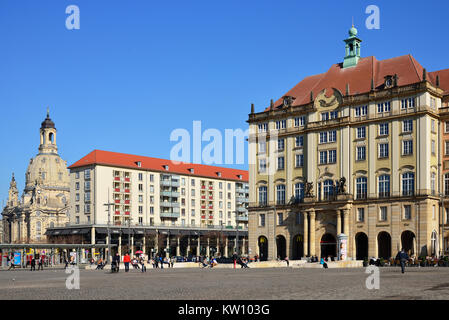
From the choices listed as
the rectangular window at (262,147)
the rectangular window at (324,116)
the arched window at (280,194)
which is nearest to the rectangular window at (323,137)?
the rectangular window at (324,116)

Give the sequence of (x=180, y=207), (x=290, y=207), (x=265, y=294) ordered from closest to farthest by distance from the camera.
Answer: (x=265, y=294) < (x=290, y=207) < (x=180, y=207)

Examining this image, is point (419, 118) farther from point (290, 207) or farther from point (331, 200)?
point (290, 207)

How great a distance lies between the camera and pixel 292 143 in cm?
9006

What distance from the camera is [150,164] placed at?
14300 centimetres

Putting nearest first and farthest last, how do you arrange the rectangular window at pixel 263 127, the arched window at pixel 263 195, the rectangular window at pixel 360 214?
the rectangular window at pixel 360 214 → the arched window at pixel 263 195 → the rectangular window at pixel 263 127

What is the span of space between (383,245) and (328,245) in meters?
6.92

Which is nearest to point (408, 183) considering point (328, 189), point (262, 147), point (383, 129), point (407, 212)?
point (407, 212)

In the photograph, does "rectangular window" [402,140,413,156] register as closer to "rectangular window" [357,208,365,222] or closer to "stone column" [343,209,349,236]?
"rectangular window" [357,208,365,222]

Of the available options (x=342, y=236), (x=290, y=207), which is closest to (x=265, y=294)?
(x=342, y=236)

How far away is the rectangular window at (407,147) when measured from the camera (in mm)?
77938

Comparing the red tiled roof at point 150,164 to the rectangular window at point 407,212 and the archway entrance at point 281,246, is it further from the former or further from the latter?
the rectangular window at point 407,212

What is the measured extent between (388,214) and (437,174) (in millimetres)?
7513

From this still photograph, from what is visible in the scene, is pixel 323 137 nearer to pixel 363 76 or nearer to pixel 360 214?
pixel 363 76

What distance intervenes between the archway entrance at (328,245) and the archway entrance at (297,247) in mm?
3963
